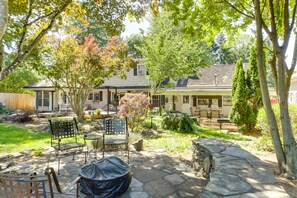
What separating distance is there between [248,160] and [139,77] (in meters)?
17.4

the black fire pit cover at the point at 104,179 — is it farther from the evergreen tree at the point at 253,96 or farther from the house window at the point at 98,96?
the house window at the point at 98,96

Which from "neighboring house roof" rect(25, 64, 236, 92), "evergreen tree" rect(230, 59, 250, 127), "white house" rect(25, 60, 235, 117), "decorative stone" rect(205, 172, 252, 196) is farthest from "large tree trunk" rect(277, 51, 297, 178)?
"neighboring house roof" rect(25, 64, 236, 92)

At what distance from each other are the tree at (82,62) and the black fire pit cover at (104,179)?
31.2 feet

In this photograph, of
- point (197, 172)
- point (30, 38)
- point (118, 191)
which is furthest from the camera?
point (30, 38)

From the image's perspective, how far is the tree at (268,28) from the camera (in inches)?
164

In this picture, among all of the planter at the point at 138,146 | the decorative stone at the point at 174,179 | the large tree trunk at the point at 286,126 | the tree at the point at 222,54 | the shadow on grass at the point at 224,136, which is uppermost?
the tree at the point at 222,54

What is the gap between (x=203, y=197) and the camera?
2.60 metres

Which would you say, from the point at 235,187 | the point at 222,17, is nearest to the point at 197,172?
the point at 235,187

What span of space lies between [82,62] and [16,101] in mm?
14767

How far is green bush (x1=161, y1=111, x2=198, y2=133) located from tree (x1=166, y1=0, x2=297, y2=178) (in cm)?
504

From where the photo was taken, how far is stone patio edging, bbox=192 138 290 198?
2.72 meters

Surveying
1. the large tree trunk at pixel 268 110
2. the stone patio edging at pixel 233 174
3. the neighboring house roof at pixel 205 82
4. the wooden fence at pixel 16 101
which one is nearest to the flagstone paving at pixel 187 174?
the stone patio edging at pixel 233 174

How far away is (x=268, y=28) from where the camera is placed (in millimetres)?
5684

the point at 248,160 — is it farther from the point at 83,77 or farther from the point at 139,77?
the point at 139,77
